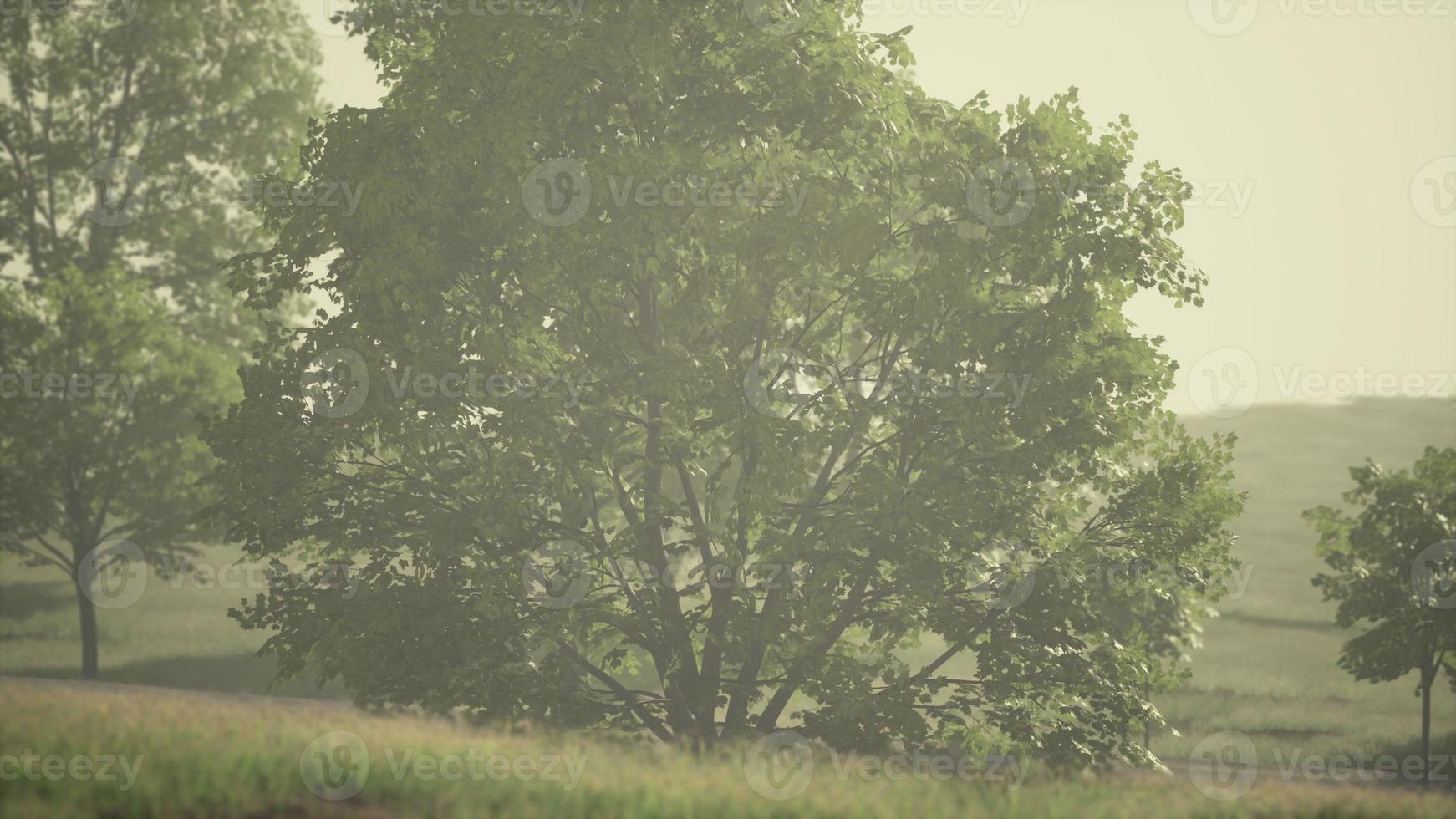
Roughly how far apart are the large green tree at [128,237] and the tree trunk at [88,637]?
0.05 metres

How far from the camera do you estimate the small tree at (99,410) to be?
2467cm

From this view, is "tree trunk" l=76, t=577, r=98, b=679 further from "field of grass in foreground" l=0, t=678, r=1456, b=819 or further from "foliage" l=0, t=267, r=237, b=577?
"field of grass in foreground" l=0, t=678, r=1456, b=819

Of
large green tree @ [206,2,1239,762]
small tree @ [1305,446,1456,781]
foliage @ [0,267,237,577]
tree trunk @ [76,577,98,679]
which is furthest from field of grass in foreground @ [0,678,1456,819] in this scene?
tree trunk @ [76,577,98,679]

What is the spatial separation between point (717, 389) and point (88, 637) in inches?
879

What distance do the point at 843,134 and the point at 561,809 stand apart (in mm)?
8577

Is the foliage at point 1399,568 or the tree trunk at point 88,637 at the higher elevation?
the foliage at point 1399,568

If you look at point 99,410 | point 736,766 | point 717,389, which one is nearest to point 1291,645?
point 717,389

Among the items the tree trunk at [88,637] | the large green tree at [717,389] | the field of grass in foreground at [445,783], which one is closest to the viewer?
the field of grass in foreground at [445,783]

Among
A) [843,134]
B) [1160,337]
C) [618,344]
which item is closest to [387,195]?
[618,344]

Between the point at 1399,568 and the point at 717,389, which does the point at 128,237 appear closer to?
the point at 717,389

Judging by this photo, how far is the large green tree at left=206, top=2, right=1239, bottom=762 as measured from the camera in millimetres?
11688

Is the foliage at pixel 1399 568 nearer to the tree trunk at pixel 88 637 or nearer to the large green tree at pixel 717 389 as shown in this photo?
the large green tree at pixel 717 389

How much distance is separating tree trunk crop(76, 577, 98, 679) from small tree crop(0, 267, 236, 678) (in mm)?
60

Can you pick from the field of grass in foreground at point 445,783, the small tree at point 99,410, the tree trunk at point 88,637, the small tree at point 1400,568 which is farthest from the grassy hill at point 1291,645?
the tree trunk at point 88,637
